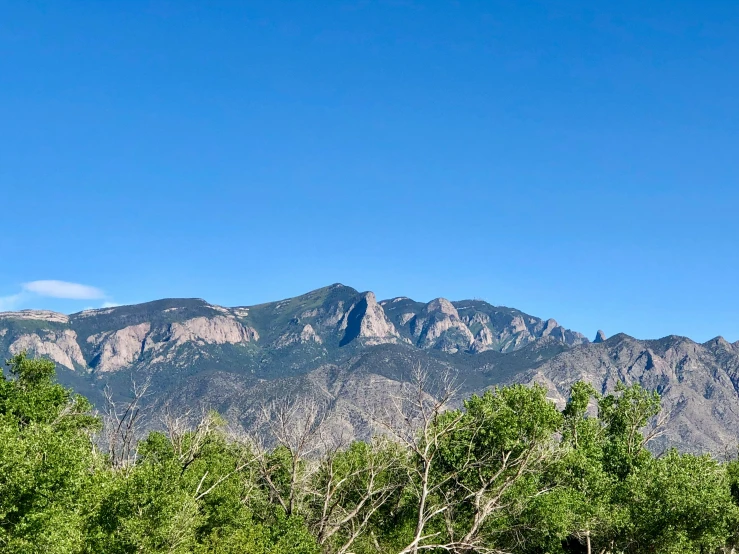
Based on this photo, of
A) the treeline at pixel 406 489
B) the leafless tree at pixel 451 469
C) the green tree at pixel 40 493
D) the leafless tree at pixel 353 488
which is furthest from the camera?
the leafless tree at pixel 353 488

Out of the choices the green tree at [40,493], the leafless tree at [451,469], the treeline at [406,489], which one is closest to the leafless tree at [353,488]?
the treeline at [406,489]

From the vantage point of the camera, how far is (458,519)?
51.4m

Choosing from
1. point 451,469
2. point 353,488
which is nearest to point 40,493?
point 451,469

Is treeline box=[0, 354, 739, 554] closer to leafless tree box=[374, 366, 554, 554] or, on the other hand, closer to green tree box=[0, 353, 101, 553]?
green tree box=[0, 353, 101, 553]

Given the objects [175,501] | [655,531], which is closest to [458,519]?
[655,531]

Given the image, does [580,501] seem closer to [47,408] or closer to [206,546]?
[206,546]

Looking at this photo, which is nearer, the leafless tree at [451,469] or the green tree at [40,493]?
the green tree at [40,493]

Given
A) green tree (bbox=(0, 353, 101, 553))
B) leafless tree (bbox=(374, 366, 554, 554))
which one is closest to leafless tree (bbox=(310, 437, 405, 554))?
leafless tree (bbox=(374, 366, 554, 554))

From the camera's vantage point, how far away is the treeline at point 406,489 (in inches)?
1314

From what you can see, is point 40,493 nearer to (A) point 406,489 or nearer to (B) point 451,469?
(A) point 406,489

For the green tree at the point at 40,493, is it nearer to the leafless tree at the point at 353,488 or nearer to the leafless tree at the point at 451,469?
the leafless tree at the point at 451,469

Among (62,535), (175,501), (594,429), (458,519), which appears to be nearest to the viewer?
(62,535)

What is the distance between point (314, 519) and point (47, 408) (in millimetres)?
25002

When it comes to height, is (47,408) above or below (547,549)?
above
